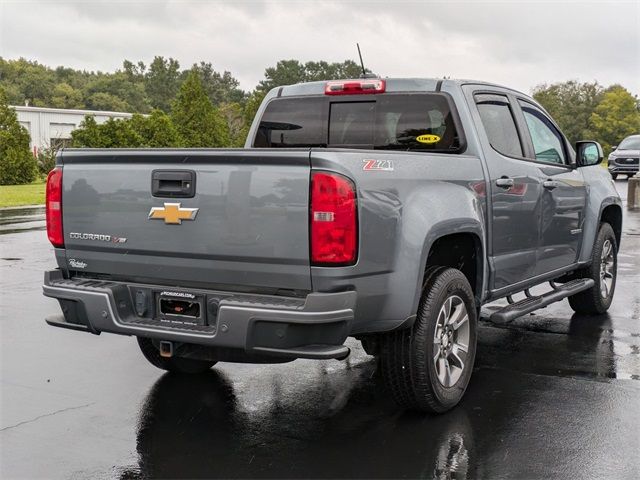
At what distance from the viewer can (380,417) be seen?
4855mm

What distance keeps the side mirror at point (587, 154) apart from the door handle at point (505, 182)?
163 cm

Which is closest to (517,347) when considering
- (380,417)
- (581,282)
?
(581,282)

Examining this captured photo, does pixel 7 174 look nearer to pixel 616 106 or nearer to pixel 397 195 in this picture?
pixel 397 195

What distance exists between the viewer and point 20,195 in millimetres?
23750

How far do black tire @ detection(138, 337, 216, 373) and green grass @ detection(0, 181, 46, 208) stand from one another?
17.0m

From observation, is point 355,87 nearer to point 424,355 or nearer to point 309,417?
point 424,355

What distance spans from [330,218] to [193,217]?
0.79 meters

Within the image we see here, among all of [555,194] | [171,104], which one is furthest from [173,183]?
[171,104]

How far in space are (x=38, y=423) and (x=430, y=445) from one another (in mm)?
2326

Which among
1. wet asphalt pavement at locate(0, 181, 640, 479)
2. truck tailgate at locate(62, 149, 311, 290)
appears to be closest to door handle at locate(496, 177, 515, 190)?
wet asphalt pavement at locate(0, 181, 640, 479)

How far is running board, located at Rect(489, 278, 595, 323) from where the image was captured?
18.3 ft

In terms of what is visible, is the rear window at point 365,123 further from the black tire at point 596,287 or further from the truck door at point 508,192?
the black tire at point 596,287

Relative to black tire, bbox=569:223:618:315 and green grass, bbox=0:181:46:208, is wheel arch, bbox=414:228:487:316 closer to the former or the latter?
black tire, bbox=569:223:618:315

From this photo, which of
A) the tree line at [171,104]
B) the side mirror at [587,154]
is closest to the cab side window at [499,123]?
the side mirror at [587,154]
